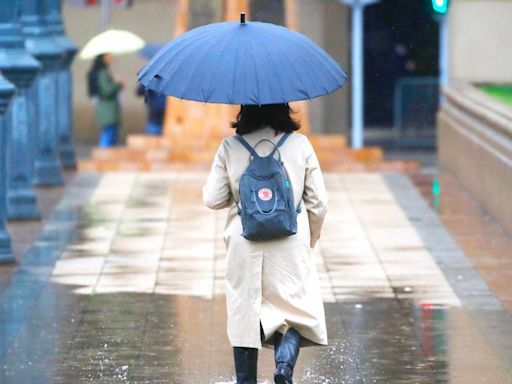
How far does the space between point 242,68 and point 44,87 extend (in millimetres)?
9475

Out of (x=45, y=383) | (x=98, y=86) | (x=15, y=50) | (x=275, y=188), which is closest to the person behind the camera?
(x=275, y=188)

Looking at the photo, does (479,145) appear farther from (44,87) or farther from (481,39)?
(481,39)

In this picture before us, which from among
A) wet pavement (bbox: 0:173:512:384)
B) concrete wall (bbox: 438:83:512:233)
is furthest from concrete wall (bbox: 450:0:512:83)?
wet pavement (bbox: 0:173:512:384)

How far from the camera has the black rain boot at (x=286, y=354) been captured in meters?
7.17

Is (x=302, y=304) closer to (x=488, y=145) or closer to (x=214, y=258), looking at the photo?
(x=214, y=258)

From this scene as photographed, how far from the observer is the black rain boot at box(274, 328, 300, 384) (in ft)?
23.5

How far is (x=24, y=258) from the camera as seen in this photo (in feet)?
39.9

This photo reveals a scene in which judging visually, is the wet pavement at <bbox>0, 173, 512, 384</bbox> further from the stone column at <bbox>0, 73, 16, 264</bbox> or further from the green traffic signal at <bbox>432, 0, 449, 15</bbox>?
the green traffic signal at <bbox>432, 0, 449, 15</bbox>

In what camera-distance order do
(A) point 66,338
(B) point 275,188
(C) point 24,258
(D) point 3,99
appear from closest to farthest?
1. (B) point 275,188
2. (A) point 66,338
3. (D) point 3,99
4. (C) point 24,258

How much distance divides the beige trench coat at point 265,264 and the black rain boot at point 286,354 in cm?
5

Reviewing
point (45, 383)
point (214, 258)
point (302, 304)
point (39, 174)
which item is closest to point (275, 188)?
point (302, 304)

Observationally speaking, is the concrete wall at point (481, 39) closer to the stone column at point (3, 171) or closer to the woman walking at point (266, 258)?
the stone column at point (3, 171)

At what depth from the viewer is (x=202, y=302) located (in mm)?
10430

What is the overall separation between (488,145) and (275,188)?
7732 mm
